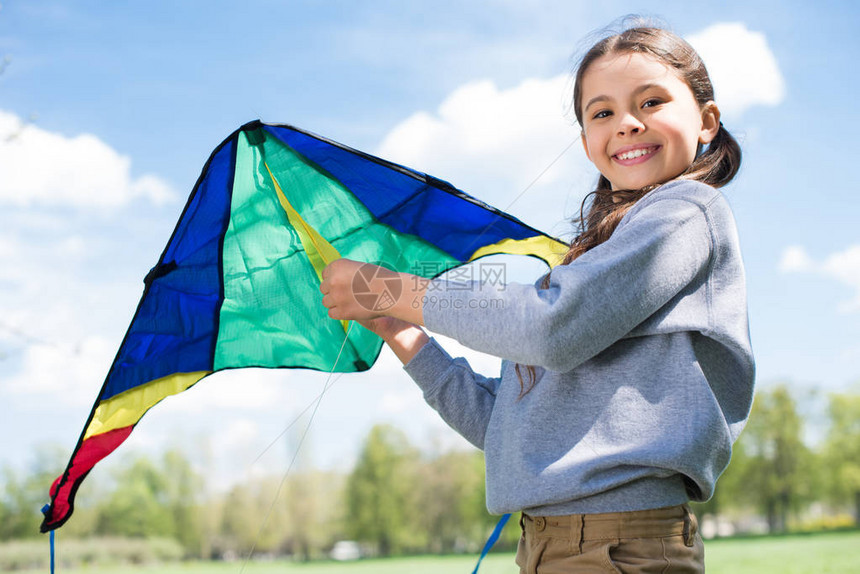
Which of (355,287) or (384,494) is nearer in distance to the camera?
(355,287)

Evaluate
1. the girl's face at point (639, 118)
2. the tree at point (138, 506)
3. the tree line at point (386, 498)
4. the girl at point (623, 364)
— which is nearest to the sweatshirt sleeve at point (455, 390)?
the girl at point (623, 364)

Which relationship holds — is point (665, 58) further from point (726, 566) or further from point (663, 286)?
point (726, 566)

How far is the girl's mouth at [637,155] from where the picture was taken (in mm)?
1471

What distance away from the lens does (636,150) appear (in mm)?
1476

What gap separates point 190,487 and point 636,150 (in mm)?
29161

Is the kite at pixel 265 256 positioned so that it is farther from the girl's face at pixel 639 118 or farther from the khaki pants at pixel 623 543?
the khaki pants at pixel 623 543

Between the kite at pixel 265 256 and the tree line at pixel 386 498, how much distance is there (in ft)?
77.0

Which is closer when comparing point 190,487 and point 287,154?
point 287,154

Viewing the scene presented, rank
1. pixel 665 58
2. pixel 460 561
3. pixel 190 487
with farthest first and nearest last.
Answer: pixel 190 487 → pixel 460 561 → pixel 665 58

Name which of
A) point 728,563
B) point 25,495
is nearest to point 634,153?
point 728,563

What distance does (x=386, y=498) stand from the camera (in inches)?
1130

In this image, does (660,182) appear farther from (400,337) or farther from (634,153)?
(400,337)

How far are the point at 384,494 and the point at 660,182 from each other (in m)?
28.8

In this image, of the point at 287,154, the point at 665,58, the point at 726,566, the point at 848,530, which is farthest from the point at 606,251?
the point at 848,530
